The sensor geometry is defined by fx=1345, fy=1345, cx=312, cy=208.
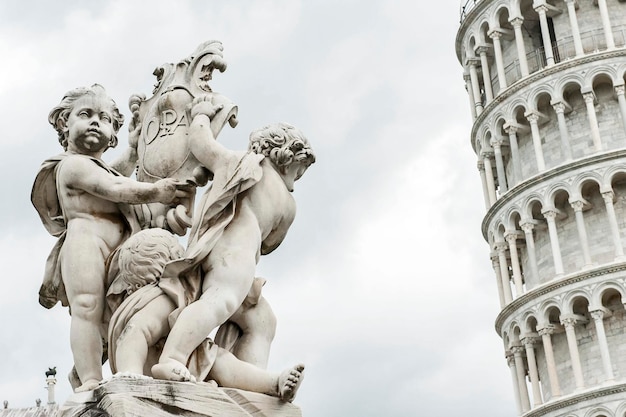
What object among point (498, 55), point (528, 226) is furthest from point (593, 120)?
point (498, 55)

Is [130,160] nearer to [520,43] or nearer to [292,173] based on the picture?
[292,173]

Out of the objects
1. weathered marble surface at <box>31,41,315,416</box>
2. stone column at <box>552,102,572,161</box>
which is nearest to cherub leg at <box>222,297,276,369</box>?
weathered marble surface at <box>31,41,315,416</box>

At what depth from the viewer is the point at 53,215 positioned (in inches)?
262

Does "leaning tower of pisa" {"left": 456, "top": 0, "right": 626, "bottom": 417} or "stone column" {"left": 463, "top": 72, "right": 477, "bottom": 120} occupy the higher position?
"stone column" {"left": 463, "top": 72, "right": 477, "bottom": 120}

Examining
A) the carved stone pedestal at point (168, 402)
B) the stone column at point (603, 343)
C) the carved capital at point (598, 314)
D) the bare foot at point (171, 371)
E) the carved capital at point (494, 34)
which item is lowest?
the carved stone pedestal at point (168, 402)

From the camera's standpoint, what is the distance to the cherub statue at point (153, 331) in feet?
19.4

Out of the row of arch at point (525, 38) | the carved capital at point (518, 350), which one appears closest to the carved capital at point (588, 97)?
the row of arch at point (525, 38)

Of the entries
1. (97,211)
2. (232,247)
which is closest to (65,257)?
(97,211)

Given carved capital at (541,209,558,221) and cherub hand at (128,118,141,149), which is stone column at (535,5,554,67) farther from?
cherub hand at (128,118,141,149)

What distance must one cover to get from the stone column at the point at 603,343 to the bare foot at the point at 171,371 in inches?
1487

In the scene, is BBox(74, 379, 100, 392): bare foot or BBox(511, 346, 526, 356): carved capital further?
BBox(511, 346, 526, 356): carved capital

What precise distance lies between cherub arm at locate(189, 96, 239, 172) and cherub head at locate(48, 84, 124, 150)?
0.41m

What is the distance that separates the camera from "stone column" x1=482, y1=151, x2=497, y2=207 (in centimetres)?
4878

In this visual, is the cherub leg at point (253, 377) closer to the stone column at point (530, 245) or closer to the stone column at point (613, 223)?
the stone column at point (613, 223)
